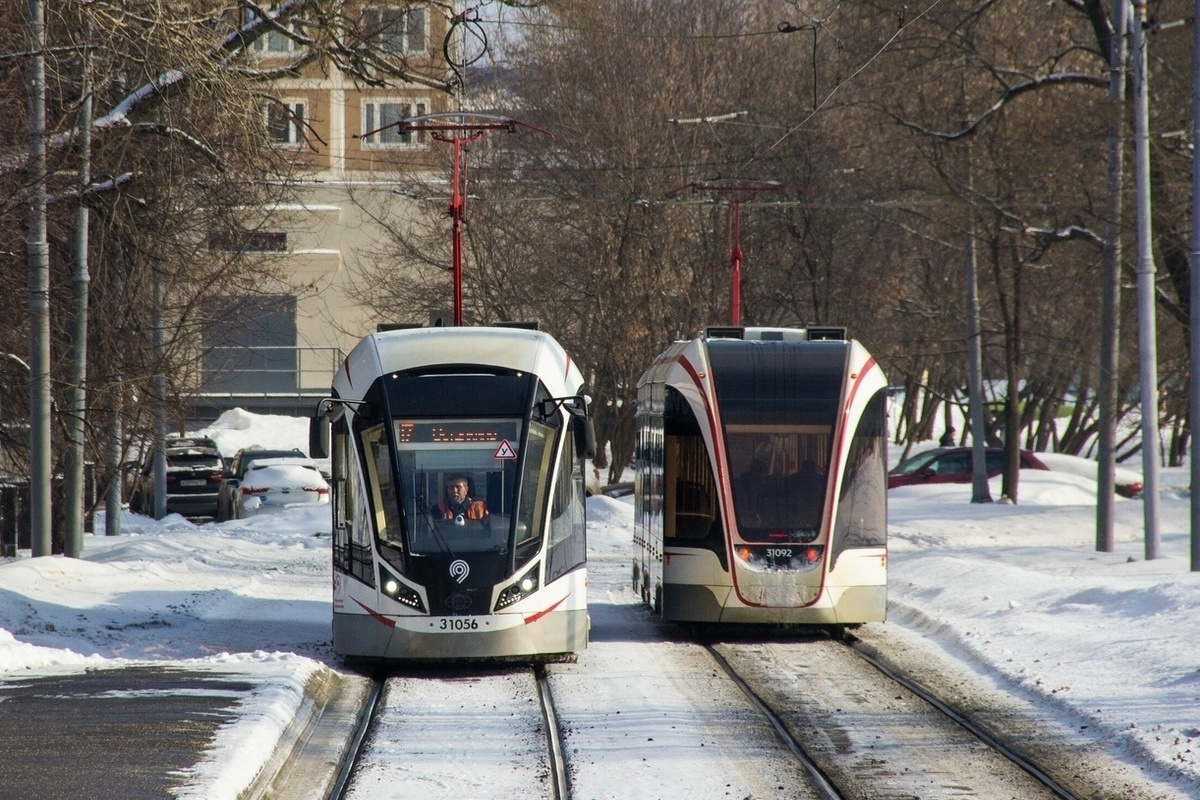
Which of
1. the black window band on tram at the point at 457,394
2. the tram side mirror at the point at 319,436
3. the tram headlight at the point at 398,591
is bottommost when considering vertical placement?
the tram headlight at the point at 398,591

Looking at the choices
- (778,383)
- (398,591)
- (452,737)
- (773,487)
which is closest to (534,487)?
(398,591)

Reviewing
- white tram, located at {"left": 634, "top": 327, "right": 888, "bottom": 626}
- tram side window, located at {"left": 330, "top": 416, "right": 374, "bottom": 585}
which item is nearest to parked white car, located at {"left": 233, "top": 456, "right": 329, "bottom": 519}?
white tram, located at {"left": 634, "top": 327, "right": 888, "bottom": 626}

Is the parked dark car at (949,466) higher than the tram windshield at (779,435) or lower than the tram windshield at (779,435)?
lower

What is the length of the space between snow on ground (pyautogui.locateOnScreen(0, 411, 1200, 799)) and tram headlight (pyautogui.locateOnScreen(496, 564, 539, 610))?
1.47m

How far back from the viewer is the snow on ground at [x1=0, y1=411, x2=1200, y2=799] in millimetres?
10250

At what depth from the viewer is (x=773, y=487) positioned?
14.6 metres

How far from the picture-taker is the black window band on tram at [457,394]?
13.1 metres

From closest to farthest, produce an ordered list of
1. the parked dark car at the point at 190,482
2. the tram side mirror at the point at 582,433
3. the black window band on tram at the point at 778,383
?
the tram side mirror at the point at 582,433 < the black window band on tram at the point at 778,383 < the parked dark car at the point at 190,482

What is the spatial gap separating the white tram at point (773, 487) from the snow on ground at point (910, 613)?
41.9 inches

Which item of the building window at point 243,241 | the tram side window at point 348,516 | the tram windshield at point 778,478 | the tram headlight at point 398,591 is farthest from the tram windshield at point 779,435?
the building window at point 243,241

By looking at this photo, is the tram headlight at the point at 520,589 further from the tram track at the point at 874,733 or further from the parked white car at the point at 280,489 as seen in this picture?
the parked white car at the point at 280,489

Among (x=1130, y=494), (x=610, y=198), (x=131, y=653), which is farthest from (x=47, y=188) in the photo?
(x=1130, y=494)

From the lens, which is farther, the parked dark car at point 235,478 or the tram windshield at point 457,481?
the parked dark car at point 235,478

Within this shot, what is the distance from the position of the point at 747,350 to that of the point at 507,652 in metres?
4.08
